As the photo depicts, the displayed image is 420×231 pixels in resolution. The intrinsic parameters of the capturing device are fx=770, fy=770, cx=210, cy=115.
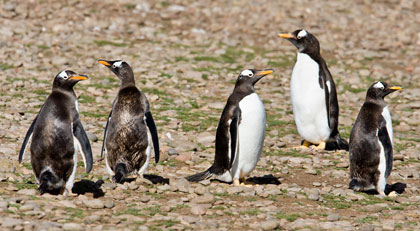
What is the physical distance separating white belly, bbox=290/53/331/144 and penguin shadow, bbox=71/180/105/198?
3.48 metres

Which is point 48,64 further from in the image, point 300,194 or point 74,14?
point 300,194

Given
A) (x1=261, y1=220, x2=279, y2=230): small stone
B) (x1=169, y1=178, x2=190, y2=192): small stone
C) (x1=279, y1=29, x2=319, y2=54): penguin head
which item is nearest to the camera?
(x1=261, y1=220, x2=279, y2=230): small stone

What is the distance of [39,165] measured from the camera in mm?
7031

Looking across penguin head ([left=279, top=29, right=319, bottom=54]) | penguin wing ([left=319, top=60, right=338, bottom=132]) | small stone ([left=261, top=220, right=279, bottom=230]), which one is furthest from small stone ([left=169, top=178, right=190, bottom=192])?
penguin head ([left=279, top=29, right=319, bottom=54])

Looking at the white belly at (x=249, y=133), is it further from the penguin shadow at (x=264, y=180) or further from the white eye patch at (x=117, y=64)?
the white eye patch at (x=117, y=64)

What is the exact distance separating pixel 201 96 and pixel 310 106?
221cm

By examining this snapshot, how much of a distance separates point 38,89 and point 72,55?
76.9 inches

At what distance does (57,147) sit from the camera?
7.02 meters

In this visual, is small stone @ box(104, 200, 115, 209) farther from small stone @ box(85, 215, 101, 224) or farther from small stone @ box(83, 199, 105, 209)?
small stone @ box(85, 215, 101, 224)

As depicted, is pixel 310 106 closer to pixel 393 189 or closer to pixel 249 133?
pixel 393 189

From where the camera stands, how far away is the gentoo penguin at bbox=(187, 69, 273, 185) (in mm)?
8047

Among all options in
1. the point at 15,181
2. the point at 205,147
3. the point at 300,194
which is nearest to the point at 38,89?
the point at 205,147

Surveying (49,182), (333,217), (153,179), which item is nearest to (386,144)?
(333,217)

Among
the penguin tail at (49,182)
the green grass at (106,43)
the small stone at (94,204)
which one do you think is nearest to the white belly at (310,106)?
the penguin tail at (49,182)
